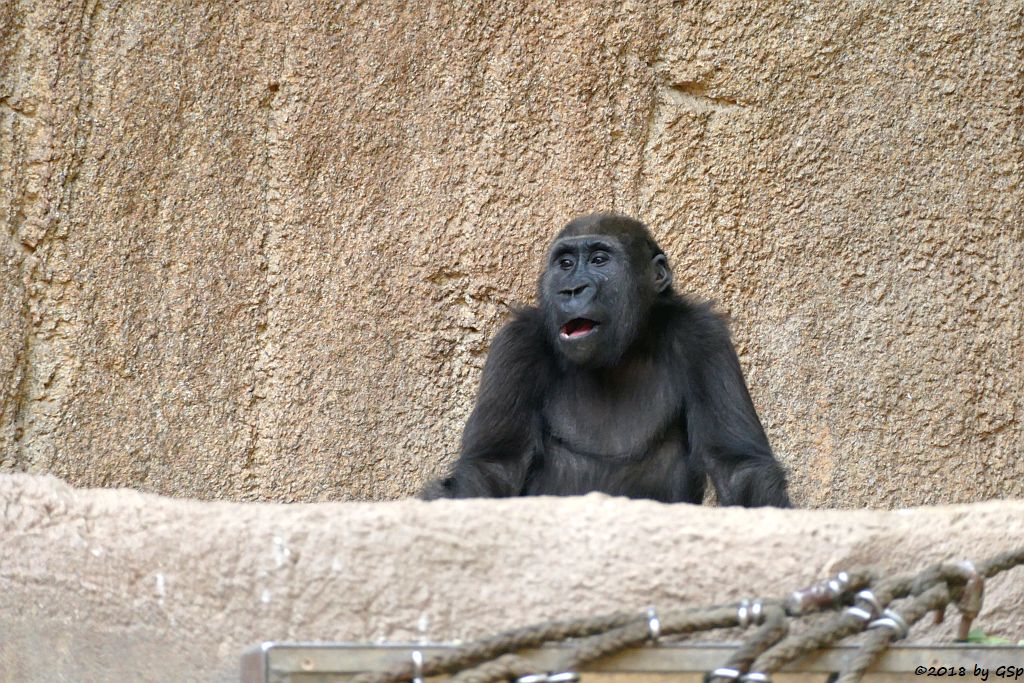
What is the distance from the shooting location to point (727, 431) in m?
4.58

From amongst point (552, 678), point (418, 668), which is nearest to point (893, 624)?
point (552, 678)

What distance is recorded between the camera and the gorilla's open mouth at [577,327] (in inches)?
185

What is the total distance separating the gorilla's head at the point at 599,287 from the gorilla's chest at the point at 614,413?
0.15m

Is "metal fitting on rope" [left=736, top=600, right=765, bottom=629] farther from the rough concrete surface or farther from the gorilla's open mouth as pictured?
the gorilla's open mouth

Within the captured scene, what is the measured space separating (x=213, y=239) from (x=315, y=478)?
3.35 feet

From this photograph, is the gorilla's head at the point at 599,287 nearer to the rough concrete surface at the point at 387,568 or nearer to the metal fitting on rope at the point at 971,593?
the rough concrete surface at the point at 387,568

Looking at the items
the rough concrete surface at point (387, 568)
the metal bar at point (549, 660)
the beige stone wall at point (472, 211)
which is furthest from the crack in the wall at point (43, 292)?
the metal bar at point (549, 660)

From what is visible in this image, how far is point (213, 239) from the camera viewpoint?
215 inches

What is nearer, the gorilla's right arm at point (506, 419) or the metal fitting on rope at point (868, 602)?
the metal fitting on rope at point (868, 602)

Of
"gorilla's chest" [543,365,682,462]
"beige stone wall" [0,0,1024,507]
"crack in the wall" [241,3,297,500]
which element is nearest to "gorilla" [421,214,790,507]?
"gorilla's chest" [543,365,682,462]

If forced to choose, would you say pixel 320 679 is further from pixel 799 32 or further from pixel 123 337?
pixel 799 32

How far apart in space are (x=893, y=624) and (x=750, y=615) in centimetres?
23

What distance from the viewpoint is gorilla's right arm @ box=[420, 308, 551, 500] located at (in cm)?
457

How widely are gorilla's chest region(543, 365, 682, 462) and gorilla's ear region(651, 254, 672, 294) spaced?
30 cm
